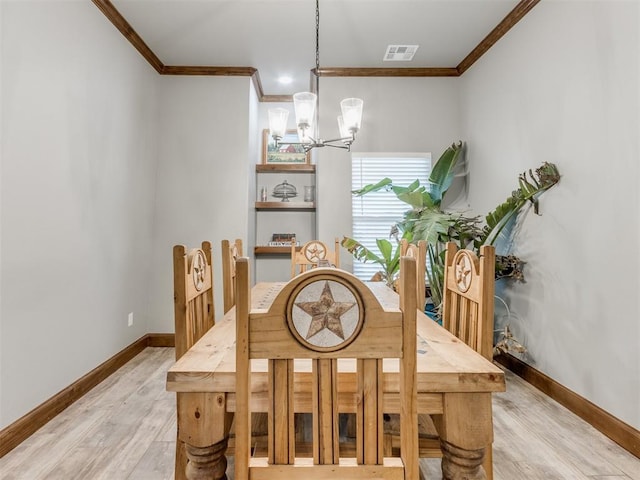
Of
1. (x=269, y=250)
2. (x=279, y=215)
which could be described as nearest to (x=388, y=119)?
(x=279, y=215)

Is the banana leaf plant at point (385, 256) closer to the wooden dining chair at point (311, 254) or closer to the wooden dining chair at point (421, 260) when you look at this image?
the wooden dining chair at point (311, 254)

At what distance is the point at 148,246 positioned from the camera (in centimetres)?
361

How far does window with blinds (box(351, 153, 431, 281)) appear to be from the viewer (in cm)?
382

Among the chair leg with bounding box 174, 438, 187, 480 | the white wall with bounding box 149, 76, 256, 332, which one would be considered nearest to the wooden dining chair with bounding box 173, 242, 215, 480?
the chair leg with bounding box 174, 438, 187, 480

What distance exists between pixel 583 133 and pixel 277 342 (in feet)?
8.33

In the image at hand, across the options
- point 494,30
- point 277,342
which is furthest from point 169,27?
point 277,342

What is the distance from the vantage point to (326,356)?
720mm

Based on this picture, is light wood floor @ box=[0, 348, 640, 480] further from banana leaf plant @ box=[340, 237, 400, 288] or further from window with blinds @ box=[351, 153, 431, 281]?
window with blinds @ box=[351, 153, 431, 281]

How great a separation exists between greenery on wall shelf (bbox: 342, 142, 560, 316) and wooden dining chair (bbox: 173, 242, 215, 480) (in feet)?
6.10

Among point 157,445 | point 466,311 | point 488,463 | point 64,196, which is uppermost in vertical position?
point 64,196

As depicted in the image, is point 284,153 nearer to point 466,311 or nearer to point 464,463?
point 466,311

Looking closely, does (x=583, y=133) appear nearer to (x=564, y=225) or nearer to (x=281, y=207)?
(x=564, y=225)

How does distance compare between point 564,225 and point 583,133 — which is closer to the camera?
point 583,133

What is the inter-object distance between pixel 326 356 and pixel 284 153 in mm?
3901
